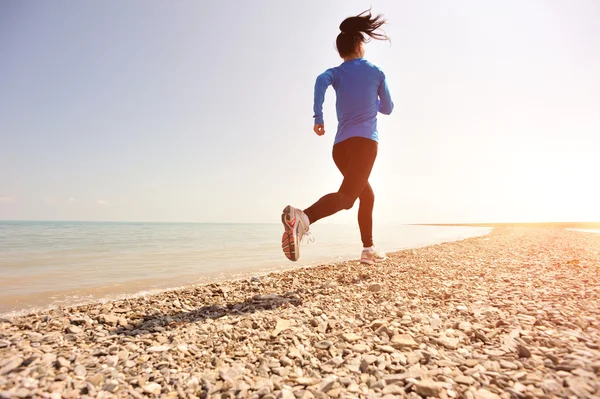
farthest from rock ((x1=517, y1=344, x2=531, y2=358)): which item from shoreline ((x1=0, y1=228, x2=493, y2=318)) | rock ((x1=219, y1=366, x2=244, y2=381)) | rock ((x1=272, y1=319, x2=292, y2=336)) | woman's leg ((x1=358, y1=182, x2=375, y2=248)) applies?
shoreline ((x1=0, y1=228, x2=493, y2=318))

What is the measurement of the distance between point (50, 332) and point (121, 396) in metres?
1.40

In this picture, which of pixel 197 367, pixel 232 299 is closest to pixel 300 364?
pixel 197 367

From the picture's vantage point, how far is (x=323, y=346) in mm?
2113

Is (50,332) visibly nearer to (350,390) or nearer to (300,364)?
(300,364)

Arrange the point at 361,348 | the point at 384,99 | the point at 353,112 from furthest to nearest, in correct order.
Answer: the point at 384,99
the point at 353,112
the point at 361,348

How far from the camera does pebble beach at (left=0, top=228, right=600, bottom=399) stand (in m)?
1.58

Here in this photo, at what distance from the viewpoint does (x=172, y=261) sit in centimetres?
793

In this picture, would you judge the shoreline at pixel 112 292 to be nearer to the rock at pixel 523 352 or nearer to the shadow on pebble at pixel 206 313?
the shadow on pebble at pixel 206 313

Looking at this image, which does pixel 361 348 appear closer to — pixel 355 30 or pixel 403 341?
pixel 403 341

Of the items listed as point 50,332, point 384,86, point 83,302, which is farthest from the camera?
point 384,86

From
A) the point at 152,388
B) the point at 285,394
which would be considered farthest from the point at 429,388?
the point at 152,388

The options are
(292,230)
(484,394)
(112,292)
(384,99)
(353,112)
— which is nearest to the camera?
(484,394)

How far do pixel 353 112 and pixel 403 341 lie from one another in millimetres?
3169

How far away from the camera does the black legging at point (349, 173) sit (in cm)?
394
